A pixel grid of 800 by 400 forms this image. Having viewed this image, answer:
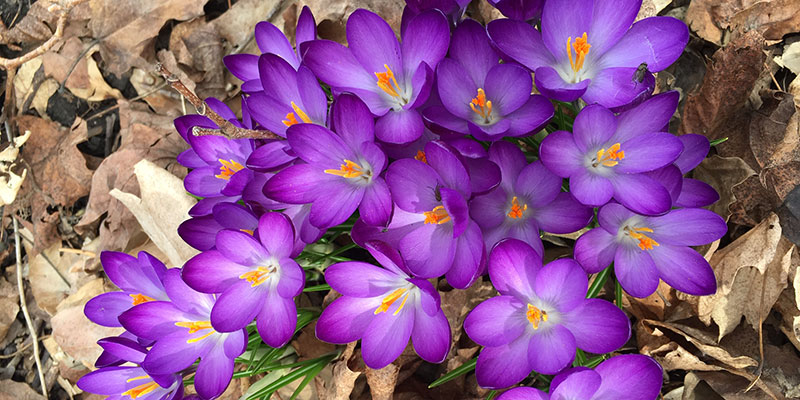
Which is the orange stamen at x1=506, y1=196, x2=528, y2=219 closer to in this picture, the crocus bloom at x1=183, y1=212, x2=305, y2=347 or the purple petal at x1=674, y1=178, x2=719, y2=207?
the purple petal at x1=674, y1=178, x2=719, y2=207

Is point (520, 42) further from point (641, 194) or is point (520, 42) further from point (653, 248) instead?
point (653, 248)

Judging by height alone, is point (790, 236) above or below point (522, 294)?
below

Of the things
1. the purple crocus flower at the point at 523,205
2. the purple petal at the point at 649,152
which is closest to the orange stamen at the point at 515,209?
the purple crocus flower at the point at 523,205

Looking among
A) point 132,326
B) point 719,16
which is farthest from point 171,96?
point 719,16

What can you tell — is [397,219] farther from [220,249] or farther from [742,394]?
[742,394]

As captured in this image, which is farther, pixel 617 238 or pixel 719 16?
pixel 719 16
